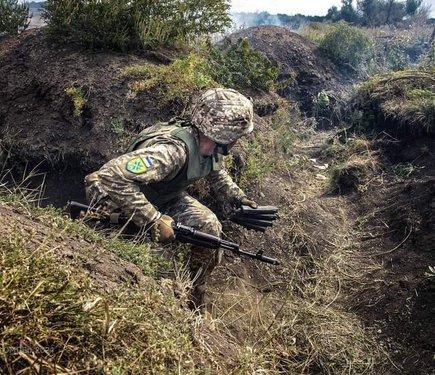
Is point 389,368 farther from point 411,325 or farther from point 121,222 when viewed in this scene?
point 121,222

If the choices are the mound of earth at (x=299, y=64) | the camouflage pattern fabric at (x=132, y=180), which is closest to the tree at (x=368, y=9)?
the mound of earth at (x=299, y=64)

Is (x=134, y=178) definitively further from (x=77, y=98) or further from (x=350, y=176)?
(x=350, y=176)

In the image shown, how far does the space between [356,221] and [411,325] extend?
7.20ft

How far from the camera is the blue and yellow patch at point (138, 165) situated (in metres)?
3.09

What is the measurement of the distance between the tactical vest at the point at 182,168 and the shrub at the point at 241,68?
2.95m

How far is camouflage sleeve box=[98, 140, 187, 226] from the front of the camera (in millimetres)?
3102

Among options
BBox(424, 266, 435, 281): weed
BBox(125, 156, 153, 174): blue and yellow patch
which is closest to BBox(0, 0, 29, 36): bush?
BBox(125, 156, 153, 174): blue and yellow patch

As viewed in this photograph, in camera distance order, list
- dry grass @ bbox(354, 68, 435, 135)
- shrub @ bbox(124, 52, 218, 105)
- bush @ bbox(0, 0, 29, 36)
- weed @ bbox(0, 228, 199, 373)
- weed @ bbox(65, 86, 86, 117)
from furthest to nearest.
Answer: dry grass @ bbox(354, 68, 435, 135) < bush @ bbox(0, 0, 29, 36) < shrub @ bbox(124, 52, 218, 105) < weed @ bbox(65, 86, 86, 117) < weed @ bbox(0, 228, 199, 373)

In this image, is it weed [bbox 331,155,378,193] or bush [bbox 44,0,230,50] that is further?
weed [bbox 331,155,378,193]

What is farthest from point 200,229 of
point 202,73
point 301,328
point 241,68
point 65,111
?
point 241,68

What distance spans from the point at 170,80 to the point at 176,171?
209 cm

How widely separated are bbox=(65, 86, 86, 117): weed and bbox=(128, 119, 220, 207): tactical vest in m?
1.53

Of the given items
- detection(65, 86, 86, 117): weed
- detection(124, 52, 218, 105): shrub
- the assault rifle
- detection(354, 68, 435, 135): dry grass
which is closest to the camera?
the assault rifle

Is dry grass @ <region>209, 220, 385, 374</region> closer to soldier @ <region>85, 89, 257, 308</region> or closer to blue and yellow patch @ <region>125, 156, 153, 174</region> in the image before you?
soldier @ <region>85, 89, 257, 308</region>
